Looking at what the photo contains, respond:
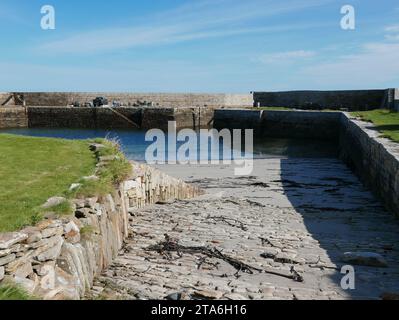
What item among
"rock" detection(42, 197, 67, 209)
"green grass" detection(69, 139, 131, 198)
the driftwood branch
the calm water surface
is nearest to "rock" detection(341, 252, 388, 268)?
the driftwood branch

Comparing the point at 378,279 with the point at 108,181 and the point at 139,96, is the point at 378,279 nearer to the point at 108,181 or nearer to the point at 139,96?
the point at 108,181

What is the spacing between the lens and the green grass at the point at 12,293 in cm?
436

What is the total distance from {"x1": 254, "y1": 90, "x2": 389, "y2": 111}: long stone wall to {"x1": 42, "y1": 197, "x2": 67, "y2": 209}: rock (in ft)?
141

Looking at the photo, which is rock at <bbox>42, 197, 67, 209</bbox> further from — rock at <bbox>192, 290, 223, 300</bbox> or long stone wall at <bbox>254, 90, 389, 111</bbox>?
long stone wall at <bbox>254, 90, 389, 111</bbox>

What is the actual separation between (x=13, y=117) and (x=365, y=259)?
50.9m

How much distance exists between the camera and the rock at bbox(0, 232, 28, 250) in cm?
494

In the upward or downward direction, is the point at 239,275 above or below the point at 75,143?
below

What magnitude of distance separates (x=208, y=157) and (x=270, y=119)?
16.0 meters

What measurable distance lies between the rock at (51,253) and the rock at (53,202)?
0.97 m

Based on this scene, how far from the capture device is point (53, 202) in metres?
6.87

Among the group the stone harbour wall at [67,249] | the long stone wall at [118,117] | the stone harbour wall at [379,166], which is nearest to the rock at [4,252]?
the stone harbour wall at [67,249]

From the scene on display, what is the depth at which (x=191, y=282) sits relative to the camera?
23.4 feet

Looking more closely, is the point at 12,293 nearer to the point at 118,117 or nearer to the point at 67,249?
the point at 67,249
